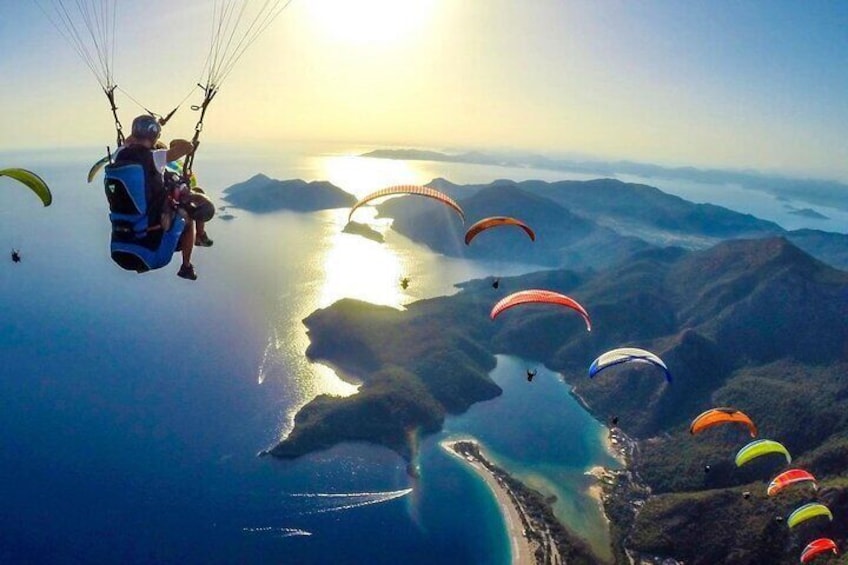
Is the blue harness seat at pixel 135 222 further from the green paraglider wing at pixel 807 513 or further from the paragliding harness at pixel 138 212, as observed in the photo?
the green paraglider wing at pixel 807 513

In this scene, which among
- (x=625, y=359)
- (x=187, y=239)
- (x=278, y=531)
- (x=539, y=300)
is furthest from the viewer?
(x=278, y=531)

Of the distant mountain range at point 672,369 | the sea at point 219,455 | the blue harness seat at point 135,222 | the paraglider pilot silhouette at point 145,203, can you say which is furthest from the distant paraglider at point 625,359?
the distant mountain range at point 672,369

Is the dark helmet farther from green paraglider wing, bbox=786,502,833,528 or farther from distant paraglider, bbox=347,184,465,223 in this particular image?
green paraglider wing, bbox=786,502,833,528

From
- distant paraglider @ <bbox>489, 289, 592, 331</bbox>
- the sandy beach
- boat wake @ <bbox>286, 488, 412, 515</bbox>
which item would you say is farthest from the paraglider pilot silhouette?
boat wake @ <bbox>286, 488, 412, 515</bbox>

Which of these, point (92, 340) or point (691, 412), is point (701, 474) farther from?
point (92, 340)

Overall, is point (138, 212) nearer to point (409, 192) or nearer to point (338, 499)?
point (409, 192)

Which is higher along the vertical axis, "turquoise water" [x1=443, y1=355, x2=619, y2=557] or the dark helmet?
the dark helmet

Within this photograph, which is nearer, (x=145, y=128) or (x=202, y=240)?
(x=145, y=128)

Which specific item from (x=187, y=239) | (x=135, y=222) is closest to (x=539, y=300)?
(x=187, y=239)
